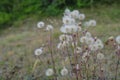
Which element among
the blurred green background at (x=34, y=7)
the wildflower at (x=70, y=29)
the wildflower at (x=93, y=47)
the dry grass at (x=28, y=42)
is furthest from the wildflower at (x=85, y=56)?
the blurred green background at (x=34, y=7)

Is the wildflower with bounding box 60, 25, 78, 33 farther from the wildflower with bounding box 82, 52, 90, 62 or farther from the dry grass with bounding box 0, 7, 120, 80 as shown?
the dry grass with bounding box 0, 7, 120, 80

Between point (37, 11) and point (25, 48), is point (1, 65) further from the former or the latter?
point (37, 11)

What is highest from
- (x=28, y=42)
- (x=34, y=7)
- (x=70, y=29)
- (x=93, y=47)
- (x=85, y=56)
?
(x=70, y=29)

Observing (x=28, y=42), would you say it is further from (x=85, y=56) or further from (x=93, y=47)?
(x=93, y=47)

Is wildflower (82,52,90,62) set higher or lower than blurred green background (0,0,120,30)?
higher

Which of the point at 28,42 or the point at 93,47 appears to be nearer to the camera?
the point at 93,47

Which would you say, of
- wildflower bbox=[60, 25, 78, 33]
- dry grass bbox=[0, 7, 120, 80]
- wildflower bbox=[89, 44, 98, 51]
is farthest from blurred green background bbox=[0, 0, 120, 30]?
wildflower bbox=[60, 25, 78, 33]

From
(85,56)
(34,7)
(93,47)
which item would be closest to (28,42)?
(34,7)

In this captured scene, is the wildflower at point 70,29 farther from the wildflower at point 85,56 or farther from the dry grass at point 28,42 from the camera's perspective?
the dry grass at point 28,42
